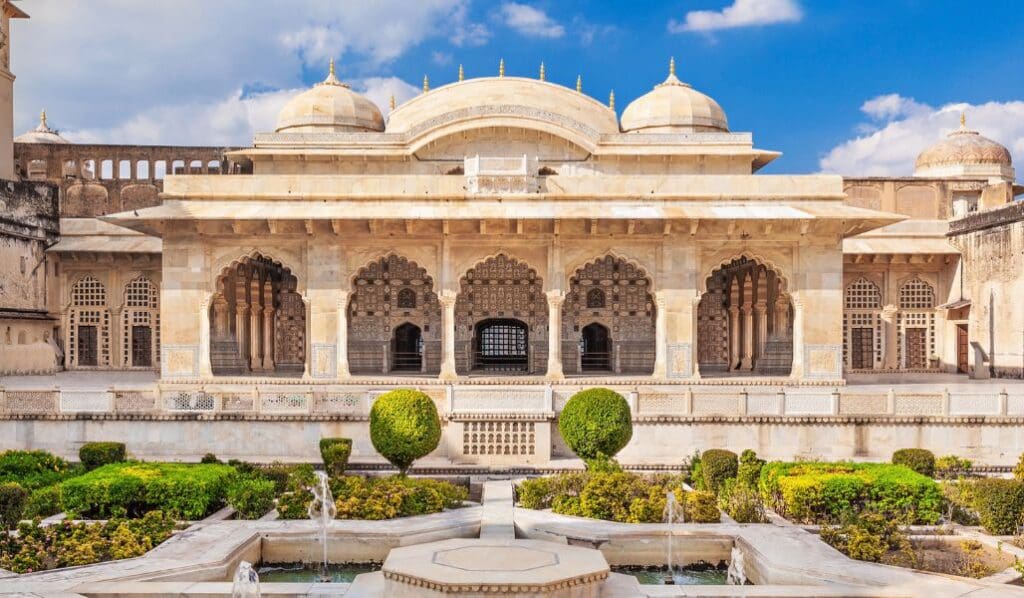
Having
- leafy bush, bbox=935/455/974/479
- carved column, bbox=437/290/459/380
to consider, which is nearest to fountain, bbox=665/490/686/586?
leafy bush, bbox=935/455/974/479

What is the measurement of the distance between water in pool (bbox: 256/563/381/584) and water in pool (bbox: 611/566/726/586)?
7.50 ft

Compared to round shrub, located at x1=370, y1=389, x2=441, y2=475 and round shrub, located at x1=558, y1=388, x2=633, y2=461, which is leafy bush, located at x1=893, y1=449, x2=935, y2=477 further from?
round shrub, located at x1=370, y1=389, x2=441, y2=475

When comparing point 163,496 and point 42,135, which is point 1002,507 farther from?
point 42,135

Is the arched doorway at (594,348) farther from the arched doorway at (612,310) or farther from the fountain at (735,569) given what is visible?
the fountain at (735,569)

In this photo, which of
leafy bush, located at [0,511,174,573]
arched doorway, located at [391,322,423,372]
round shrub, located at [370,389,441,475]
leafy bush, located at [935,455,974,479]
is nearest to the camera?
leafy bush, located at [0,511,174,573]

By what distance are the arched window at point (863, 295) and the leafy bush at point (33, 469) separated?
57.8 ft

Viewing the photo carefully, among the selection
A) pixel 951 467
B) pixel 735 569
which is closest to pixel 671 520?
pixel 735 569

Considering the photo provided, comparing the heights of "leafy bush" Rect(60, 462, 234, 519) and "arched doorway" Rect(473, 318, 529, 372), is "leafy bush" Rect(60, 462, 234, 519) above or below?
below

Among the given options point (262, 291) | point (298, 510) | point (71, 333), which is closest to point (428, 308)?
point (262, 291)

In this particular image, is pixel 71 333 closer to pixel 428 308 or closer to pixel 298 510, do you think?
pixel 428 308

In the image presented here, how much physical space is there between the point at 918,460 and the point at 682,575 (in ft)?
16.0

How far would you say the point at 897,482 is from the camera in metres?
9.03

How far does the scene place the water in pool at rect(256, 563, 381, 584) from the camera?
770 centimetres

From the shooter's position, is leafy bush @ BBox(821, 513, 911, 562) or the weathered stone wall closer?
leafy bush @ BBox(821, 513, 911, 562)
